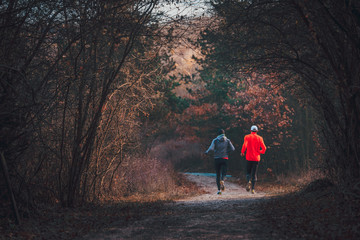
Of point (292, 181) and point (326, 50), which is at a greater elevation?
point (326, 50)

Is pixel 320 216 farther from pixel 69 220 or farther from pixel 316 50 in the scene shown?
pixel 69 220

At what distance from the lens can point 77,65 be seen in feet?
33.0

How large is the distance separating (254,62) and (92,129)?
439cm

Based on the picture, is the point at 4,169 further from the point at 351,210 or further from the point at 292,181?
the point at 292,181

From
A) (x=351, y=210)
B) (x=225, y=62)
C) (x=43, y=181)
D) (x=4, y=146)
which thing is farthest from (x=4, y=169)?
(x=225, y=62)

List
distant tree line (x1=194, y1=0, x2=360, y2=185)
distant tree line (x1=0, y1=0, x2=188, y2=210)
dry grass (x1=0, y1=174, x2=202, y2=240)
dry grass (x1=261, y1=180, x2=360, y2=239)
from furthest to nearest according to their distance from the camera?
distant tree line (x1=194, y1=0, x2=360, y2=185) → distant tree line (x1=0, y1=0, x2=188, y2=210) → dry grass (x1=0, y1=174, x2=202, y2=240) → dry grass (x1=261, y1=180, x2=360, y2=239)

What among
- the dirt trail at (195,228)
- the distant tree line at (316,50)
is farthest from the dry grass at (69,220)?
the distant tree line at (316,50)

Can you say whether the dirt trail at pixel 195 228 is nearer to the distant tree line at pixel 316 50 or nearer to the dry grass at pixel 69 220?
the dry grass at pixel 69 220

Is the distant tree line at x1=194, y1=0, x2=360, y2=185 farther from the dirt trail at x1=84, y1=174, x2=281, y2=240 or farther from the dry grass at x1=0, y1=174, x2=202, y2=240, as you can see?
the dry grass at x1=0, y1=174, x2=202, y2=240

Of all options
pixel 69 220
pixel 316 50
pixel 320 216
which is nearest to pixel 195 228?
pixel 320 216

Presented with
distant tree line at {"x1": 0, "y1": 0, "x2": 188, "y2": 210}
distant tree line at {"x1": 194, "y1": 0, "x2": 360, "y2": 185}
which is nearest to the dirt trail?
distant tree line at {"x1": 0, "y1": 0, "x2": 188, "y2": 210}

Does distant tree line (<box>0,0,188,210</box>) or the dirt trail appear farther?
distant tree line (<box>0,0,188,210</box>)

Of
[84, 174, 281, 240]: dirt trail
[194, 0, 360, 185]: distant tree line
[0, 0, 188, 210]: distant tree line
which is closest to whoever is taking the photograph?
[84, 174, 281, 240]: dirt trail

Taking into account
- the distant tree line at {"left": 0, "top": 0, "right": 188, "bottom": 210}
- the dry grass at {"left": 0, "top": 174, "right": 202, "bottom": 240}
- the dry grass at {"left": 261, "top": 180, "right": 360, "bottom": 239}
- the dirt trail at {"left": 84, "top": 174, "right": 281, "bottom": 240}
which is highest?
the distant tree line at {"left": 0, "top": 0, "right": 188, "bottom": 210}
